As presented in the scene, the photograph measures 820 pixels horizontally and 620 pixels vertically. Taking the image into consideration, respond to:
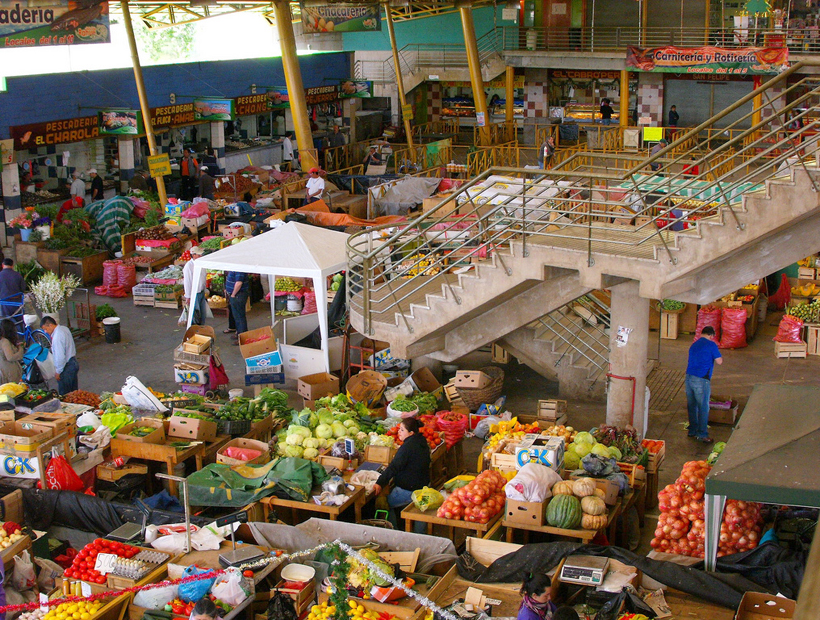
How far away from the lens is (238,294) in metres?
15.0

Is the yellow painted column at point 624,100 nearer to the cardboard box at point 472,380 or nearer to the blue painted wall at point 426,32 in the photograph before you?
the blue painted wall at point 426,32

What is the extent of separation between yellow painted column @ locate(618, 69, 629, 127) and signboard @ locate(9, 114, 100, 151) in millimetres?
17736

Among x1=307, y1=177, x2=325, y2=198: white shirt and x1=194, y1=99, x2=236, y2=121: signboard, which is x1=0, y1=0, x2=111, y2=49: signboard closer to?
x1=194, y1=99, x2=236, y2=121: signboard

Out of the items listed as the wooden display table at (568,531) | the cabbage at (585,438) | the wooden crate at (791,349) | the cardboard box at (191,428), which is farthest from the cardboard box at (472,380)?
the wooden crate at (791,349)

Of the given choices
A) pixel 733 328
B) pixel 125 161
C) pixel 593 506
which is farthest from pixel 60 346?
pixel 125 161

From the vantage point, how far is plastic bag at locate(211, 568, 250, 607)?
23.9 feet

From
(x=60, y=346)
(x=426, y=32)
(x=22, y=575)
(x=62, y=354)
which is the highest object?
(x=426, y=32)

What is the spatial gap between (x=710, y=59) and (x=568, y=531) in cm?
2405

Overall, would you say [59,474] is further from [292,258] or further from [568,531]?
[568,531]

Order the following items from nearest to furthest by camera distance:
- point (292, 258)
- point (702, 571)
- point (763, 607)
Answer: point (763, 607) → point (702, 571) → point (292, 258)

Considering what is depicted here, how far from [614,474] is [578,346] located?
13.8ft

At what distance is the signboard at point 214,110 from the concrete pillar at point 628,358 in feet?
58.4

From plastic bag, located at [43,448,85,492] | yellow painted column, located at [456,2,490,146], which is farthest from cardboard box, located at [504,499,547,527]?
yellow painted column, located at [456,2,490,146]

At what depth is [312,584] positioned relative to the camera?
772 cm
